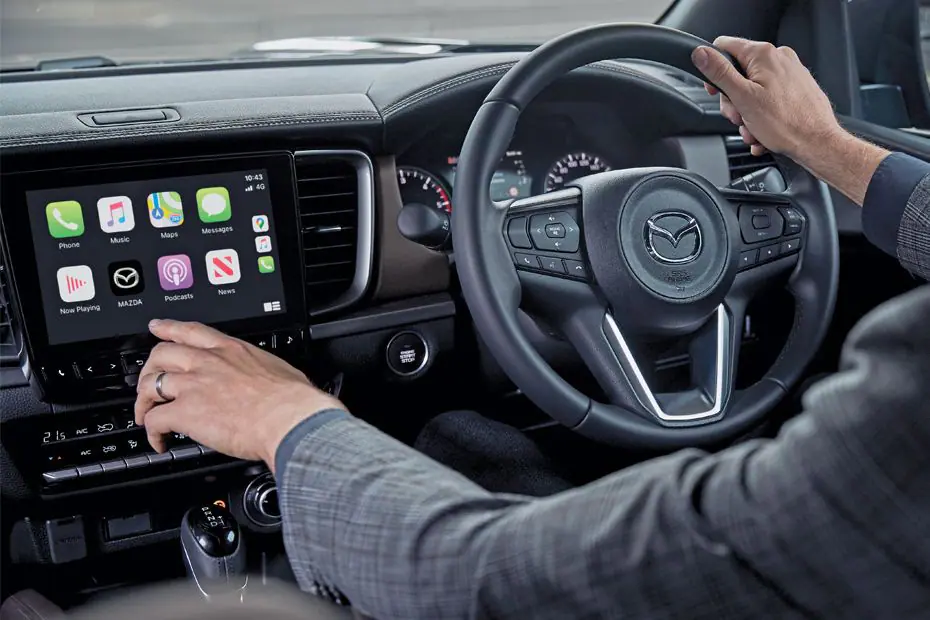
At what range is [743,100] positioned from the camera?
1460 millimetres

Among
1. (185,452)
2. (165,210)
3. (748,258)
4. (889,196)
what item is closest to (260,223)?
(165,210)

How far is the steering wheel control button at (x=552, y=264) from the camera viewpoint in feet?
4.62

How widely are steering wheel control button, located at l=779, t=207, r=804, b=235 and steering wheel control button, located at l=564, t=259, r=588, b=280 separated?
328mm

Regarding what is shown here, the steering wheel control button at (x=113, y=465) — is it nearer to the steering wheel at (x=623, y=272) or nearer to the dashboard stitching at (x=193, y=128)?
the dashboard stitching at (x=193, y=128)

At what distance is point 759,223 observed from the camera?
1519 mm

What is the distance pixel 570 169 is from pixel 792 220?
446 millimetres

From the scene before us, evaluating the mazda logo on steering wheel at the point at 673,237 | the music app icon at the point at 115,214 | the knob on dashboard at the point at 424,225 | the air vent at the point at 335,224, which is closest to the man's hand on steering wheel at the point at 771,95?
the mazda logo on steering wheel at the point at 673,237

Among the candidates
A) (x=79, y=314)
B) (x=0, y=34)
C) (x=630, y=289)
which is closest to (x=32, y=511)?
(x=79, y=314)

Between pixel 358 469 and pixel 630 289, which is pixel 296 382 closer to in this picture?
pixel 358 469

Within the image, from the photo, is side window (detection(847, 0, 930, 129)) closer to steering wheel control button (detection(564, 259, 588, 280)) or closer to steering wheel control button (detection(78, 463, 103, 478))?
steering wheel control button (detection(564, 259, 588, 280))

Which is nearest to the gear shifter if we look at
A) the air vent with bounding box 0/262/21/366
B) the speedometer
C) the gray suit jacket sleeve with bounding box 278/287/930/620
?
the air vent with bounding box 0/262/21/366

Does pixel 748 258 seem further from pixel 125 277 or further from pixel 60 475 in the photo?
pixel 60 475

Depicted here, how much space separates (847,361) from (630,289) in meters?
0.63

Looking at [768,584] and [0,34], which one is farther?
[0,34]
